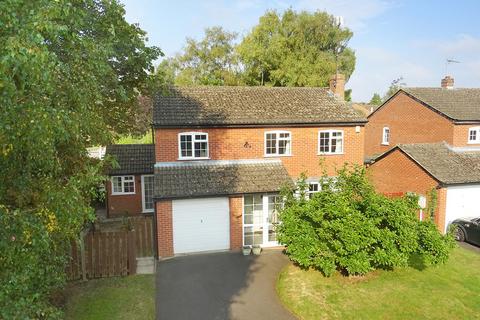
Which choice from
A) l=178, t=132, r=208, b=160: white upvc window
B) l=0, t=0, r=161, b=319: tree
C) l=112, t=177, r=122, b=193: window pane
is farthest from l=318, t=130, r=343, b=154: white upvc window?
l=0, t=0, r=161, b=319: tree

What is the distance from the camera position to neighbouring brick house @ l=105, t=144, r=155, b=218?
21422mm

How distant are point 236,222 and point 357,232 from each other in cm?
590

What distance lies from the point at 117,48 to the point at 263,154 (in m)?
8.53

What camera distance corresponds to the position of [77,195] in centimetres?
589

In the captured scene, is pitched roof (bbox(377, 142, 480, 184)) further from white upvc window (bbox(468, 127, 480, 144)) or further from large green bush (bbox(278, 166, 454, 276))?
large green bush (bbox(278, 166, 454, 276))

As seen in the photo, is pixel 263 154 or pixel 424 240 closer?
pixel 424 240

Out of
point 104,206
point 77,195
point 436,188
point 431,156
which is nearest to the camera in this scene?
point 77,195

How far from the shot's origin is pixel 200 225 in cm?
1552

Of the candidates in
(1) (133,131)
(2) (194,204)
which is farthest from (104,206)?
(2) (194,204)

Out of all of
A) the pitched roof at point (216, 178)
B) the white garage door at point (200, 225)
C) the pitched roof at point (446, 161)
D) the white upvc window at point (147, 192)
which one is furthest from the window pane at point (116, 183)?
the pitched roof at point (446, 161)

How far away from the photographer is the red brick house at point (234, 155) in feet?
50.5

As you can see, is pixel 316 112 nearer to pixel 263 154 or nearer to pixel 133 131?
pixel 263 154

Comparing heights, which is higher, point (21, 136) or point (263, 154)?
point (21, 136)

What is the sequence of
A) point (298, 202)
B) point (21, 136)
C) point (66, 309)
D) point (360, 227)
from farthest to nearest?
point (298, 202) → point (360, 227) → point (66, 309) → point (21, 136)
